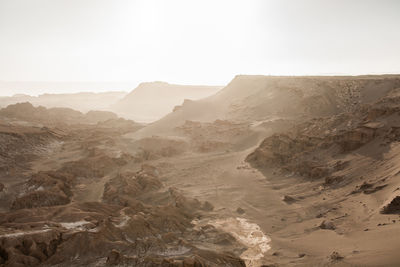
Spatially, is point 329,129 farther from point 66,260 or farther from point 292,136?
point 66,260

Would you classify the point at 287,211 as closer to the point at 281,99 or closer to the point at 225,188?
the point at 225,188

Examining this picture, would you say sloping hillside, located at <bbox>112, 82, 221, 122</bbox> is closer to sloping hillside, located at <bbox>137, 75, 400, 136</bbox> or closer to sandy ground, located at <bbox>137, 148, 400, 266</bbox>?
sloping hillside, located at <bbox>137, 75, 400, 136</bbox>

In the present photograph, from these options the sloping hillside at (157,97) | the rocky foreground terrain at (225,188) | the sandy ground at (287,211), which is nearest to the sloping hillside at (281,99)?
the rocky foreground terrain at (225,188)

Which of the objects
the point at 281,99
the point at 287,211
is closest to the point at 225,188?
the point at 287,211

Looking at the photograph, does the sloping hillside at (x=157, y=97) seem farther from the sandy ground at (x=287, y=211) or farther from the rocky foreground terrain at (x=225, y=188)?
the sandy ground at (x=287, y=211)

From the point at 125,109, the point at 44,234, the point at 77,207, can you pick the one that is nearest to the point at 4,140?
the point at 77,207

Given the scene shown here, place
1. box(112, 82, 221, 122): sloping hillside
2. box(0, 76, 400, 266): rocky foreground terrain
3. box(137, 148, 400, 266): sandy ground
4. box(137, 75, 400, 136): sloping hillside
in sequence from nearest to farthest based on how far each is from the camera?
box(137, 148, 400, 266): sandy ground < box(0, 76, 400, 266): rocky foreground terrain < box(137, 75, 400, 136): sloping hillside < box(112, 82, 221, 122): sloping hillside

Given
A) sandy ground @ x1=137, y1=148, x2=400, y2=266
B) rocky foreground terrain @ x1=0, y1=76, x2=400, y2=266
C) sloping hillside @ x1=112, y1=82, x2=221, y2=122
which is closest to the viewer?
sandy ground @ x1=137, y1=148, x2=400, y2=266

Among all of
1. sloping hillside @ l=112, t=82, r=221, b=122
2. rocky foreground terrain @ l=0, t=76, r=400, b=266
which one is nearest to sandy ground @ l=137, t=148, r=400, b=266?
rocky foreground terrain @ l=0, t=76, r=400, b=266
